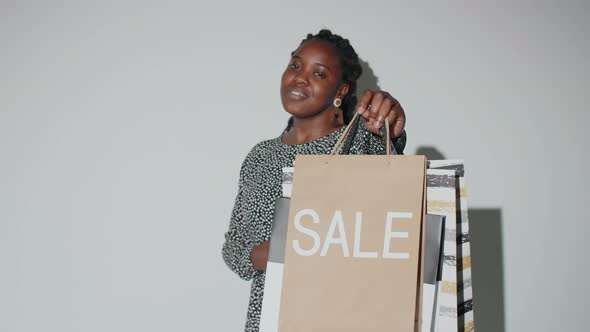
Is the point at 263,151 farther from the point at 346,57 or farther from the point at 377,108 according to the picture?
the point at 377,108

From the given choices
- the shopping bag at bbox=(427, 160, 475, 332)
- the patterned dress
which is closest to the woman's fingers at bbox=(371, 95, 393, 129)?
the shopping bag at bbox=(427, 160, 475, 332)

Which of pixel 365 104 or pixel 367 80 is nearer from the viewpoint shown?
pixel 365 104

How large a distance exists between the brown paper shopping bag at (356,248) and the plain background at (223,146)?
86cm

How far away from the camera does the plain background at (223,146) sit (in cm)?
165

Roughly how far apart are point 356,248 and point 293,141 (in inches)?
18.3

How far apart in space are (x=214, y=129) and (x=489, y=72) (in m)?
0.82

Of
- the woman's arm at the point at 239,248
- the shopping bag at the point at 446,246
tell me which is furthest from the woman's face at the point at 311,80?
the shopping bag at the point at 446,246

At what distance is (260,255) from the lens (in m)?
1.04

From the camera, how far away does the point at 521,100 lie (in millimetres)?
1678

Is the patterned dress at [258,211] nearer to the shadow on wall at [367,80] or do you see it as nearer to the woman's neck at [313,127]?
the woman's neck at [313,127]

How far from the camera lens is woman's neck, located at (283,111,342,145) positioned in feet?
3.89

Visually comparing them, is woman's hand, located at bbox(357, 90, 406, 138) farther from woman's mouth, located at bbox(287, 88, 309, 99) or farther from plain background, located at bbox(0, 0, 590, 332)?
plain background, located at bbox(0, 0, 590, 332)

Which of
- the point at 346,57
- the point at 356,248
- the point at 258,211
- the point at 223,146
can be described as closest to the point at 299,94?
the point at 346,57

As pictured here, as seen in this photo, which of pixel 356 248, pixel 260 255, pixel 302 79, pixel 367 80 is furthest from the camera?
pixel 367 80
